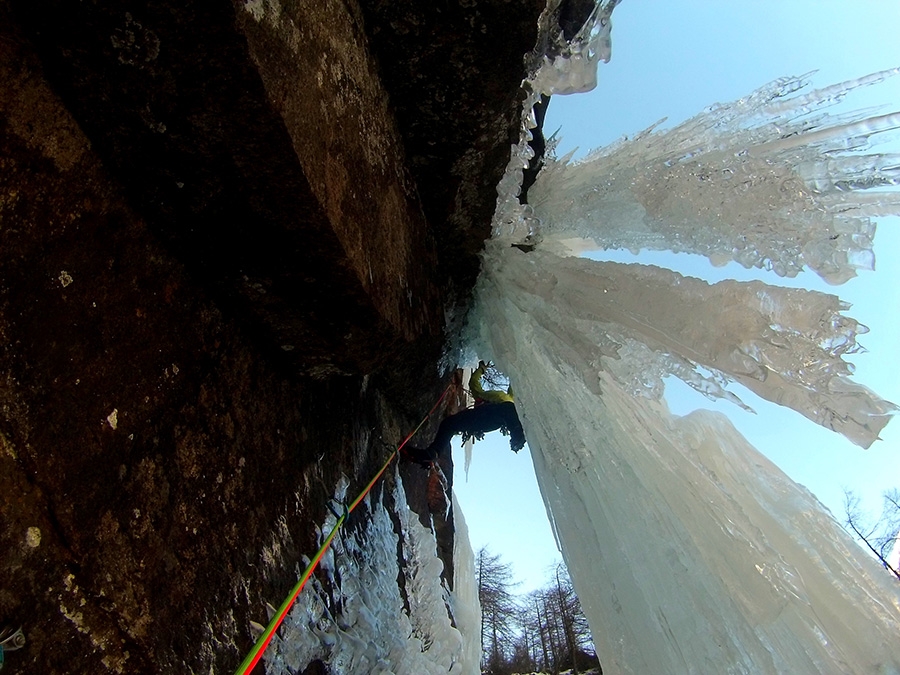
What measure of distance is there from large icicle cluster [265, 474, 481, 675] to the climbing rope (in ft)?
0.20

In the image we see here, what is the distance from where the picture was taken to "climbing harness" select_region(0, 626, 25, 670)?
2.60ft

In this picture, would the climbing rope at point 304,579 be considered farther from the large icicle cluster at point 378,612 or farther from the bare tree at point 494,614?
the bare tree at point 494,614

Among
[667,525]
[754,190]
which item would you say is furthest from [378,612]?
[754,190]

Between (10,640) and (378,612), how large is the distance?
1.65m

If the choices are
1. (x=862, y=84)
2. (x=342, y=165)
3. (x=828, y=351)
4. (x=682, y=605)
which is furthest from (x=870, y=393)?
(x=342, y=165)

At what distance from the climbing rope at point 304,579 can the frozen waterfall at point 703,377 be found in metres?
0.76

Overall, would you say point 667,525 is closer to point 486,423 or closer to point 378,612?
point 378,612

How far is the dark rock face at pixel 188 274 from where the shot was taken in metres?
0.92

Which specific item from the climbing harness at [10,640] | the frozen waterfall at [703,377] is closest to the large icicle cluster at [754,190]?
the frozen waterfall at [703,377]

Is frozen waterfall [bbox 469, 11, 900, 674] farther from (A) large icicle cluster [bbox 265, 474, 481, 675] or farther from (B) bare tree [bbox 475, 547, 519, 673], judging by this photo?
(B) bare tree [bbox 475, 547, 519, 673]

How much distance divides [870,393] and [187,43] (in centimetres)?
180

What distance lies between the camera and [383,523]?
261cm

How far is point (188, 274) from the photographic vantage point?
4.31ft

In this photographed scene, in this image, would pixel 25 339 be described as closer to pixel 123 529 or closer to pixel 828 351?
pixel 123 529
